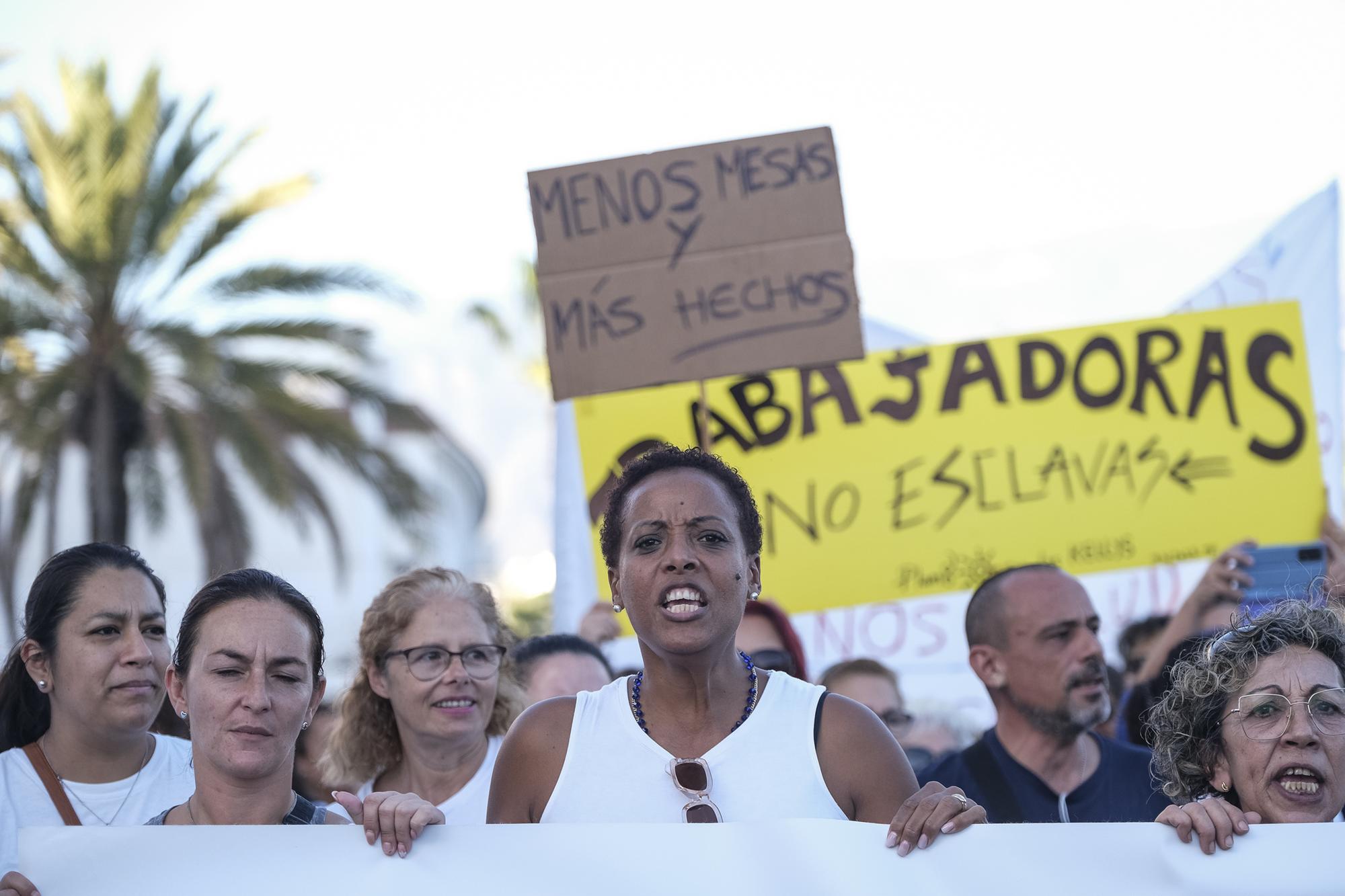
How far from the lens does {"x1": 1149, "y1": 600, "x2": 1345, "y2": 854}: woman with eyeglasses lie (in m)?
2.39

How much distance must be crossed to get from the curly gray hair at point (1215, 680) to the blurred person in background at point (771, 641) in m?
1.33

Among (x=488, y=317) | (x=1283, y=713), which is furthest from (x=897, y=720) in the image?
(x=488, y=317)

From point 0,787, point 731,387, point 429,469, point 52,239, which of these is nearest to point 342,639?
point 429,469

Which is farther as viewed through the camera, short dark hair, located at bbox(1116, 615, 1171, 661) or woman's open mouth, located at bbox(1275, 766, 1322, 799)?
short dark hair, located at bbox(1116, 615, 1171, 661)

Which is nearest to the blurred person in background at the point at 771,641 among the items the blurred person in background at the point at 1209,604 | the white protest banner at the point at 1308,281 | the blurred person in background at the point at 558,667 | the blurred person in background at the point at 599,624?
the blurred person in background at the point at 558,667

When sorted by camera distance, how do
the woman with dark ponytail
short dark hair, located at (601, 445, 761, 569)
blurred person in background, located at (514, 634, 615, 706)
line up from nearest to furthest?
short dark hair, located at (601, 445, 761, 569), the woman with dark ponytail, blurred person in background, located at (514, 634, 615, 706)

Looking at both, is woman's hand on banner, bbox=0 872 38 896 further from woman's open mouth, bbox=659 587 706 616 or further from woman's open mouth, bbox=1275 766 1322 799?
woman's open mouth, bbox=1275 766 1322 799

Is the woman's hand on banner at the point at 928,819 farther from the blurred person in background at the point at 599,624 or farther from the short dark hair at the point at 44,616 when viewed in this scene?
the blurred person in background at the point at 599,624

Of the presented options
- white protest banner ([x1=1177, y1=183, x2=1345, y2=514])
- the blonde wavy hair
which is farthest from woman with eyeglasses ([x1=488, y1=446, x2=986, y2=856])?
white protest banner ([x1=1177, y1=183, x2=1345, y2=514])

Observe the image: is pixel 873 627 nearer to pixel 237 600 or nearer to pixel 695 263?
pixel 695 263

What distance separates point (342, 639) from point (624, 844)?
2362 cm

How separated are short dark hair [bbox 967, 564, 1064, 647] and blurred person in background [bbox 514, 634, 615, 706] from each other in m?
1.04

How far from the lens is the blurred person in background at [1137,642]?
4.95m

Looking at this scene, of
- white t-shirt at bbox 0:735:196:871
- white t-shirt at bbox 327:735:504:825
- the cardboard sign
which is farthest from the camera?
the cardboard sign
